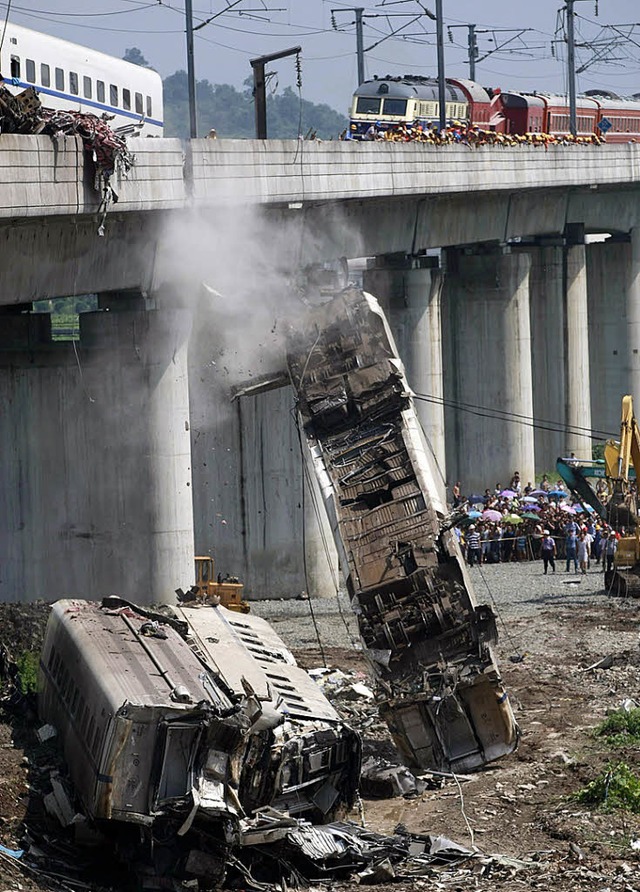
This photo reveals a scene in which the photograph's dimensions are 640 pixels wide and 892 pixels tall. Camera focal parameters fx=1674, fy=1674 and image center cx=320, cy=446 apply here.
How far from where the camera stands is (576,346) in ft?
229

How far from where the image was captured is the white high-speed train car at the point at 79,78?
123 ft

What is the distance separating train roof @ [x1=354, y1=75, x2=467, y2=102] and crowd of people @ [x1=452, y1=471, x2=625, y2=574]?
63.4 feet

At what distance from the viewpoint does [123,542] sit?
3541 cm

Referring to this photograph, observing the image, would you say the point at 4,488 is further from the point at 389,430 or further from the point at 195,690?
the point at 195,690

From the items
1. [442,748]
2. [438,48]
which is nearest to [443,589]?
[442,748]

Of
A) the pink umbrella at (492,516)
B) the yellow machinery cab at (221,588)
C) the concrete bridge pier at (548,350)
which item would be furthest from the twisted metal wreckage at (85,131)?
the concrete bridge pier at (548,350)

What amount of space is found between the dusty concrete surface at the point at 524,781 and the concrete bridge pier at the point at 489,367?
78.8 ft

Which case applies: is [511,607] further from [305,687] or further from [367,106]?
[367,106]

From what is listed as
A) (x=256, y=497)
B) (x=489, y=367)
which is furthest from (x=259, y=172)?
(x=489, y=367)

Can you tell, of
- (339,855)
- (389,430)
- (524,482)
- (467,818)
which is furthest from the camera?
(524,482)

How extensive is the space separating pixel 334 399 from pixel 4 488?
26.0 feet

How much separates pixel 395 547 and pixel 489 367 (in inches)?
1362

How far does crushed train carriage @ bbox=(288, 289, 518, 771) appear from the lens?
25875 mm

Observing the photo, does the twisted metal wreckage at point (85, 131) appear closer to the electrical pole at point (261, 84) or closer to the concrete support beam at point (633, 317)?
the electrical pole at point (261, 84)
